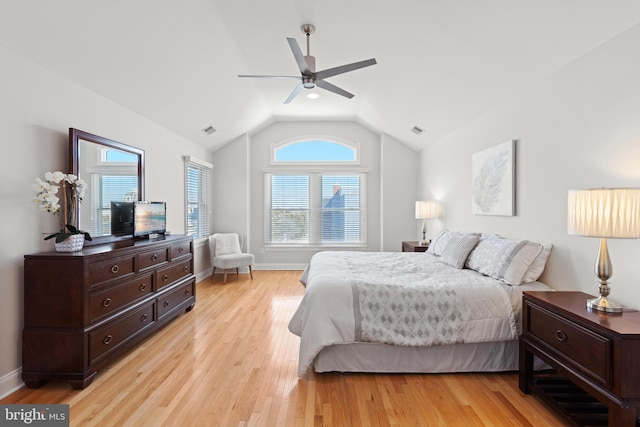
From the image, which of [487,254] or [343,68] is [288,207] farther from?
[487,254]

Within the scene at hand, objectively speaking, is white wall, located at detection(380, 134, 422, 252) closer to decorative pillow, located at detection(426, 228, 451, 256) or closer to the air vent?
decorative pillow, located at detection(426, 228, 451, 256)

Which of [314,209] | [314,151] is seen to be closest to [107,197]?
[314,209]

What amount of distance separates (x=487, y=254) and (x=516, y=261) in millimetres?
358

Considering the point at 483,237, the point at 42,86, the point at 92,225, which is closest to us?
the point at 42,86

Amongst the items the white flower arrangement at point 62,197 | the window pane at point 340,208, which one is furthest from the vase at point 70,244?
the window pane at point 340,208

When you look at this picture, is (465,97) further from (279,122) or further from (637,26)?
(279,122)

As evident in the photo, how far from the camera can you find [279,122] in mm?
6805

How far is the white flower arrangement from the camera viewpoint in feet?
7.97

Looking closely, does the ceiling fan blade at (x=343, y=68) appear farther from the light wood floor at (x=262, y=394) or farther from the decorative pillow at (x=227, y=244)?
the decorative pillow at (x=227, y=244)

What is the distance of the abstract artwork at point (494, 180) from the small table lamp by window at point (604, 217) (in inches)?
57.7

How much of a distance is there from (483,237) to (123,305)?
3.47 metres

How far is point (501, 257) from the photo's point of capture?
2.91m

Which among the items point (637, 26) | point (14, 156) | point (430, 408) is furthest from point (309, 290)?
point (637, 26)

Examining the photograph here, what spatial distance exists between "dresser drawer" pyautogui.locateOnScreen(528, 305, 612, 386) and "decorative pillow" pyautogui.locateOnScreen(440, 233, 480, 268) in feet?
3.76
